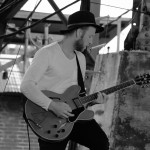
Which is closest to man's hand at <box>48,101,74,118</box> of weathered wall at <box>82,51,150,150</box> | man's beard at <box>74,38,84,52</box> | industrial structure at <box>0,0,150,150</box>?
man's beard at <box>74,38,84,52</box>

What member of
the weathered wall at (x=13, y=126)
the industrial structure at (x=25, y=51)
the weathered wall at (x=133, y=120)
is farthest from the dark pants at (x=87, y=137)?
the weathered wall at (x=13, y=126)

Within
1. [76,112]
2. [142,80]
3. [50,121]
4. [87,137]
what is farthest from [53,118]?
[142,80]

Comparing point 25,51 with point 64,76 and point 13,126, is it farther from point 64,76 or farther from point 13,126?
point 64,76

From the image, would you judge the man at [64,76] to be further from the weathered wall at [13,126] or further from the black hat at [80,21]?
the weathered wall at [13,126]

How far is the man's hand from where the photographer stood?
4.96 metres

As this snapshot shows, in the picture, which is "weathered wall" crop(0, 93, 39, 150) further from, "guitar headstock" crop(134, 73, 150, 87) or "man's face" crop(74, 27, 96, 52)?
"man's face" crop(74, 27, 96, 52)

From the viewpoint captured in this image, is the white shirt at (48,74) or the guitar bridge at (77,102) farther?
the guitar bridge at (77,102)

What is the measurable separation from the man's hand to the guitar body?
62 millimetres

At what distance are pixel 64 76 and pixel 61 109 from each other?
0.99 feet

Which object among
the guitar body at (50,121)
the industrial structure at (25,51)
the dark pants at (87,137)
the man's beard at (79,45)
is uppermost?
the man's beard at (79,45)

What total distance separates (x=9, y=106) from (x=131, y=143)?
29.8 feet

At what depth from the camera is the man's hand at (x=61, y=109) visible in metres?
4.96

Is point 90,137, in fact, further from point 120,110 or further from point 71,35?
point 120,110

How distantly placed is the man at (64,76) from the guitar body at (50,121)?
50mm
